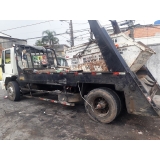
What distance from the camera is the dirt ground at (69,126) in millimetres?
2992

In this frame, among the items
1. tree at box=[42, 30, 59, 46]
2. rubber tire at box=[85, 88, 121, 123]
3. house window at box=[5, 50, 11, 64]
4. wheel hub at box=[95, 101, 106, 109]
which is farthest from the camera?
tree at box=[42, 30, 59, 46]

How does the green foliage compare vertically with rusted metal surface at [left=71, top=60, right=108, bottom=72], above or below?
above

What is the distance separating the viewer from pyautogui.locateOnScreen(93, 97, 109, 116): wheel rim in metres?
3.42

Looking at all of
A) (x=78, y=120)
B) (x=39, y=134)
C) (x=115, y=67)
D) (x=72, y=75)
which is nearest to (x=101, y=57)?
(x=115, y=67)

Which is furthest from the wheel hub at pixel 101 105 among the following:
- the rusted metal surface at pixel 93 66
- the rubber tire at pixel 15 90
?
the rubber tire at pixel 15 90

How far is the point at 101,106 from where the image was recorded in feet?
11.2

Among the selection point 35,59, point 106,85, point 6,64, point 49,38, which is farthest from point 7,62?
point 49,38

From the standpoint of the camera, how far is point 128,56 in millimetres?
3395

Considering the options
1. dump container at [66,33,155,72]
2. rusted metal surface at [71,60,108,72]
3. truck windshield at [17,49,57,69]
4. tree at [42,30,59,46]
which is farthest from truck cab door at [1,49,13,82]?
tree at [42,30,59,46]

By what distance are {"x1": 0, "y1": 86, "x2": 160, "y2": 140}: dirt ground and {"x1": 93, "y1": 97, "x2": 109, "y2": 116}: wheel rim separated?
0.28 metres

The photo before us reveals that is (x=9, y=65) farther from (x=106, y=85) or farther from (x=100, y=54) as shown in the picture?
(x=106, y=85)

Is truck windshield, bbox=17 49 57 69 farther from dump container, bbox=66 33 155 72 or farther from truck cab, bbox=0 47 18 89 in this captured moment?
dump container, bbox=66 33 155 72

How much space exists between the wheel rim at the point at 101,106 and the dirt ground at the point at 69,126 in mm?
279

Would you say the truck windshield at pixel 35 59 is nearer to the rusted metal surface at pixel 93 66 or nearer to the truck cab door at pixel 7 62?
the truck cab door at pixel 7 62
